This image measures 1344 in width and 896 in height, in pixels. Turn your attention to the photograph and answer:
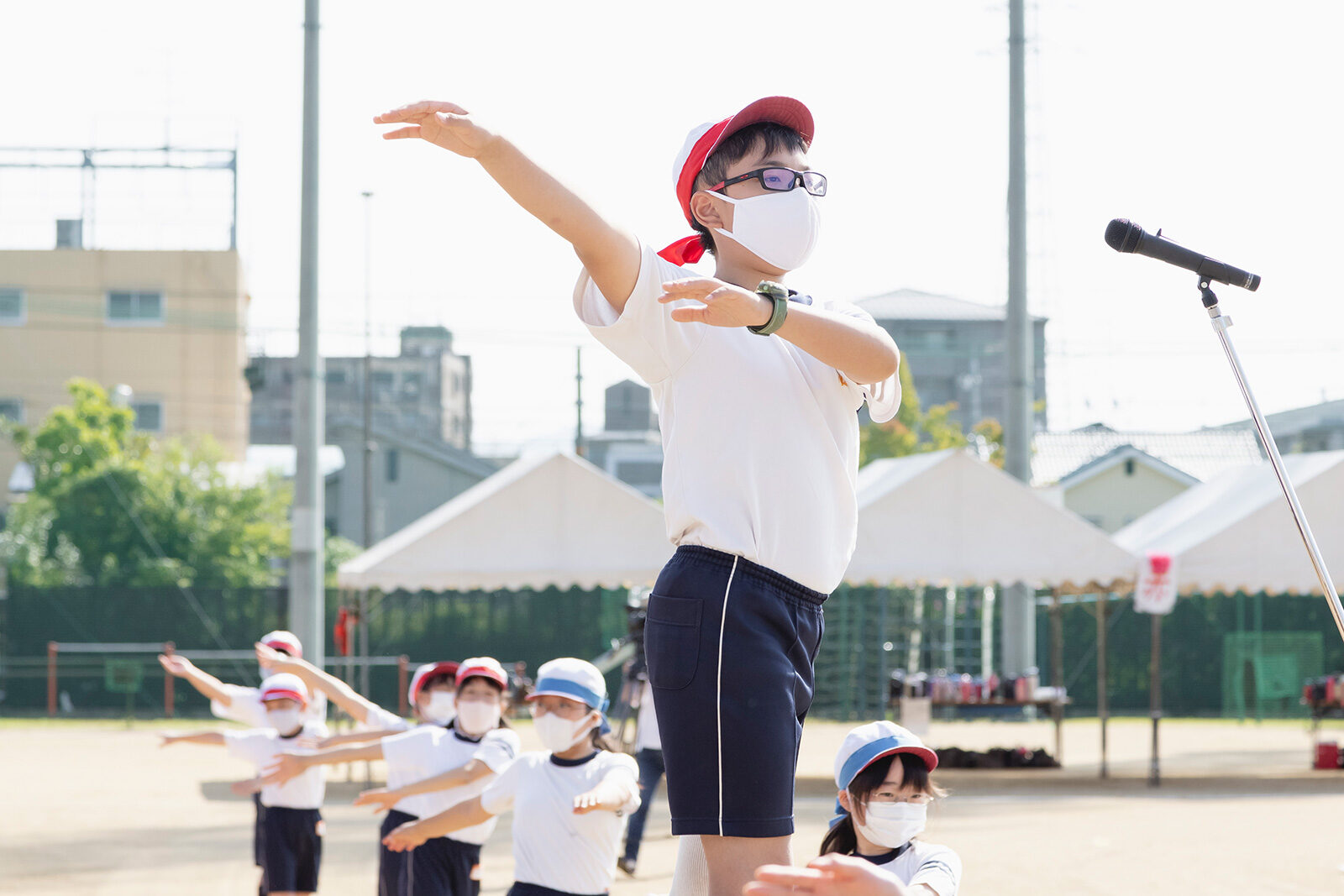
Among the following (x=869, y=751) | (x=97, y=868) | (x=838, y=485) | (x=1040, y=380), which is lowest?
(x=97, y=868)

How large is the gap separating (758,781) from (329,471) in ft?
155

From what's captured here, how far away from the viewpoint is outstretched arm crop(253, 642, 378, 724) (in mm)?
7078

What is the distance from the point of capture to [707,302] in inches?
79.5

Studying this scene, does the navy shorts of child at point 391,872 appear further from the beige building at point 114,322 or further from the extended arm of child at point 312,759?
the beige building at point 114,322

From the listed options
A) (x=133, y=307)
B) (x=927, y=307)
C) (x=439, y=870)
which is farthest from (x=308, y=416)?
(x=927, y=307)

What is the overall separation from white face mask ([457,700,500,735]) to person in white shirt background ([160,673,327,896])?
1.52 m

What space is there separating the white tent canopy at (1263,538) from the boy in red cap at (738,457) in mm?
12742

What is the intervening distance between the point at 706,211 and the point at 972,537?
41.7 ft

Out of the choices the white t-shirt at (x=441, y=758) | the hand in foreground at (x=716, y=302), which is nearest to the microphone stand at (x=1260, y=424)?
the hand in foreground at (x=716, y=302)

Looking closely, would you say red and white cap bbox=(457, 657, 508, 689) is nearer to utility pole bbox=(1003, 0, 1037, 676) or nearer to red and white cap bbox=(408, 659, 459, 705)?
red and white cap bbox=(408, 659, 459, 705)

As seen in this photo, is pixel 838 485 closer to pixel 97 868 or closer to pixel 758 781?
pixel 758 781

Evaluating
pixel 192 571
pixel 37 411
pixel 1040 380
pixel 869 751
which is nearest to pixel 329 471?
pixel 37 411

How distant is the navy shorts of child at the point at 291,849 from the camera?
8.02 meters

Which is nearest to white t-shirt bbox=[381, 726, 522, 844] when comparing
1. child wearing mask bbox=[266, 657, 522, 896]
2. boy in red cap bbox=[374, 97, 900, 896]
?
child wearing mask bbox=[266, 657, 522, 896]
